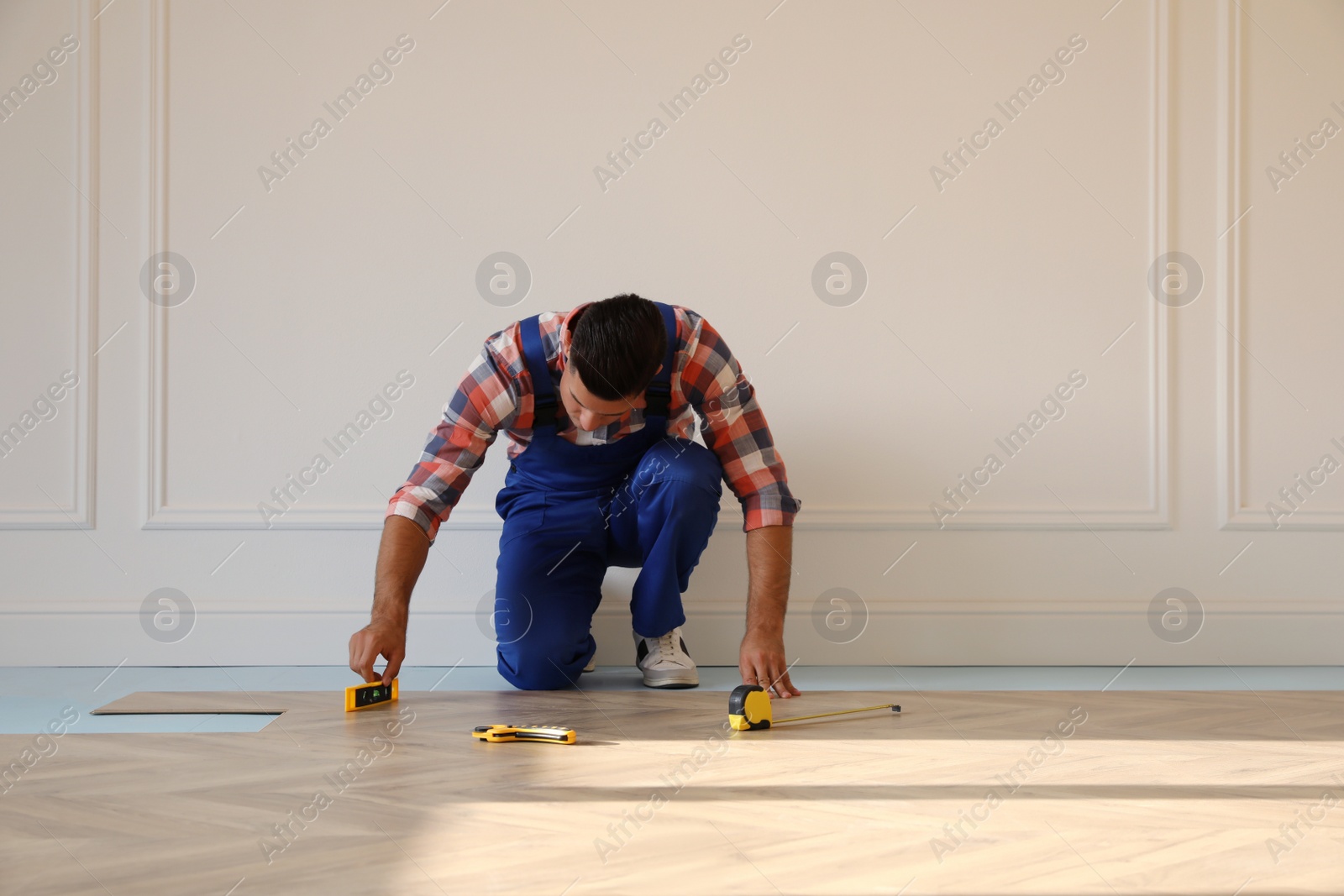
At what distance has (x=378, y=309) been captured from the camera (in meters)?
2.48

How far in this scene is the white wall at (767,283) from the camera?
246cm

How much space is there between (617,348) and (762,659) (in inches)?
24.6

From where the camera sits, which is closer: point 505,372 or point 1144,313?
point 505,372

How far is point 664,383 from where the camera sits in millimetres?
1895

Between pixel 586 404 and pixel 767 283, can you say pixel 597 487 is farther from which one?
pixel 767 283

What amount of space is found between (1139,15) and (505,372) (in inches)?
78.2

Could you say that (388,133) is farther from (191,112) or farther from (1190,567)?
(1190,567)

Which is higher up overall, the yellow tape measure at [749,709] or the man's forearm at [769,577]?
the man's forearm at [769,577]

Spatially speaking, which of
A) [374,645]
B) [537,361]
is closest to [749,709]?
[374,645]

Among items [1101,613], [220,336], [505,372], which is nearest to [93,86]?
[220,336]

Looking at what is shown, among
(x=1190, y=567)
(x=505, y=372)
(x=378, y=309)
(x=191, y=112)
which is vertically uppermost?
(x=191, y=112)

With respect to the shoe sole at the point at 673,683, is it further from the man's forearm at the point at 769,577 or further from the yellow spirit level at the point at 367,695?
the yellow spirit level at the point at 367,695

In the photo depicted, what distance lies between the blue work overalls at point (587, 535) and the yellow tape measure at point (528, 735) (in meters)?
0.49

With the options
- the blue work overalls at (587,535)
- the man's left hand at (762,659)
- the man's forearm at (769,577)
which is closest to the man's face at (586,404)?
the blue work overalls at (587,535)
